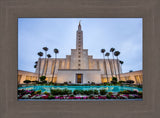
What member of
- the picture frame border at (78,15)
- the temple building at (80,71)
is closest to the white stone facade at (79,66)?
the temple building at (80,71)

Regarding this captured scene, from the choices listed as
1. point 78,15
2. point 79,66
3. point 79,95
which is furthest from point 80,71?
point 78,15

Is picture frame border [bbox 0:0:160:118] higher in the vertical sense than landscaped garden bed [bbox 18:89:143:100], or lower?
higher

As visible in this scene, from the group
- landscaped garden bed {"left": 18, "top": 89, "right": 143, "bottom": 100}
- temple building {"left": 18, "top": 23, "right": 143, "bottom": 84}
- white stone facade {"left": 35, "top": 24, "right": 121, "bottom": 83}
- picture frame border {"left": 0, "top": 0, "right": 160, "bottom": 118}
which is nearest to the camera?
picture frame border {"left": 0, "top": 0, "right": 160, "bottom": 118}

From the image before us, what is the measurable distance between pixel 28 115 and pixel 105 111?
2.07 m

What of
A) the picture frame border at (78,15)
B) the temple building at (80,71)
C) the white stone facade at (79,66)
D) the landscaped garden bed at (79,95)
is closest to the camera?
the picture frame border at (78,15)

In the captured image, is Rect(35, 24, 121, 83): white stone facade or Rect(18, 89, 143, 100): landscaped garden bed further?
Rect(35, 24, 121, 83): white stone facade

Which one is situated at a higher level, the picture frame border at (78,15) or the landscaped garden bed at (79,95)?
the picture frame border at (78,15)

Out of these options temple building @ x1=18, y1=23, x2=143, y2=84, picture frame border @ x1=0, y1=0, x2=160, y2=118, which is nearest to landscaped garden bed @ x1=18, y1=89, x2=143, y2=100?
picture frame border @ x1=0, y1=0, x2=160, y2=118

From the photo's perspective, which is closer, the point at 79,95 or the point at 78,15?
the point at 78,15

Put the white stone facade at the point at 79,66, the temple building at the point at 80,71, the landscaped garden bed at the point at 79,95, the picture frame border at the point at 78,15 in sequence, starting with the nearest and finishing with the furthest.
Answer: the picture frame border at the point at 78,15 → the landscaped garden bed at the point at 79,95 → the temple building at the point at 80,71 → the white stone facade at the point at 79,66

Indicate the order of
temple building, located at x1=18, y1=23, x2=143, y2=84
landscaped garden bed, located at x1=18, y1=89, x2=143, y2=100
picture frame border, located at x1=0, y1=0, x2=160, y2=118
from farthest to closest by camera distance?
temple building, located at x1=18, y1=23, x2=143, y2=84 < landscaped garden bed, located at x1=18, y1=89, x2=143, y2=100 < picture frame border, located at x1=0, y1=0, x2=160, y2=118

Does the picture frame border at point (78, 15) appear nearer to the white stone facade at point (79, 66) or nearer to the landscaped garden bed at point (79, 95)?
the landscaped garden bed at point (79, 95)

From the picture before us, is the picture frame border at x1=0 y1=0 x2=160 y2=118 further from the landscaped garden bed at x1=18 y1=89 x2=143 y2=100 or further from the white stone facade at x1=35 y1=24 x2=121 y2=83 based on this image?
the white stone facade at x1=35 y1=24 x2=121 y2=83

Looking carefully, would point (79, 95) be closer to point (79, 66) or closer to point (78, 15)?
point (78, 15)
